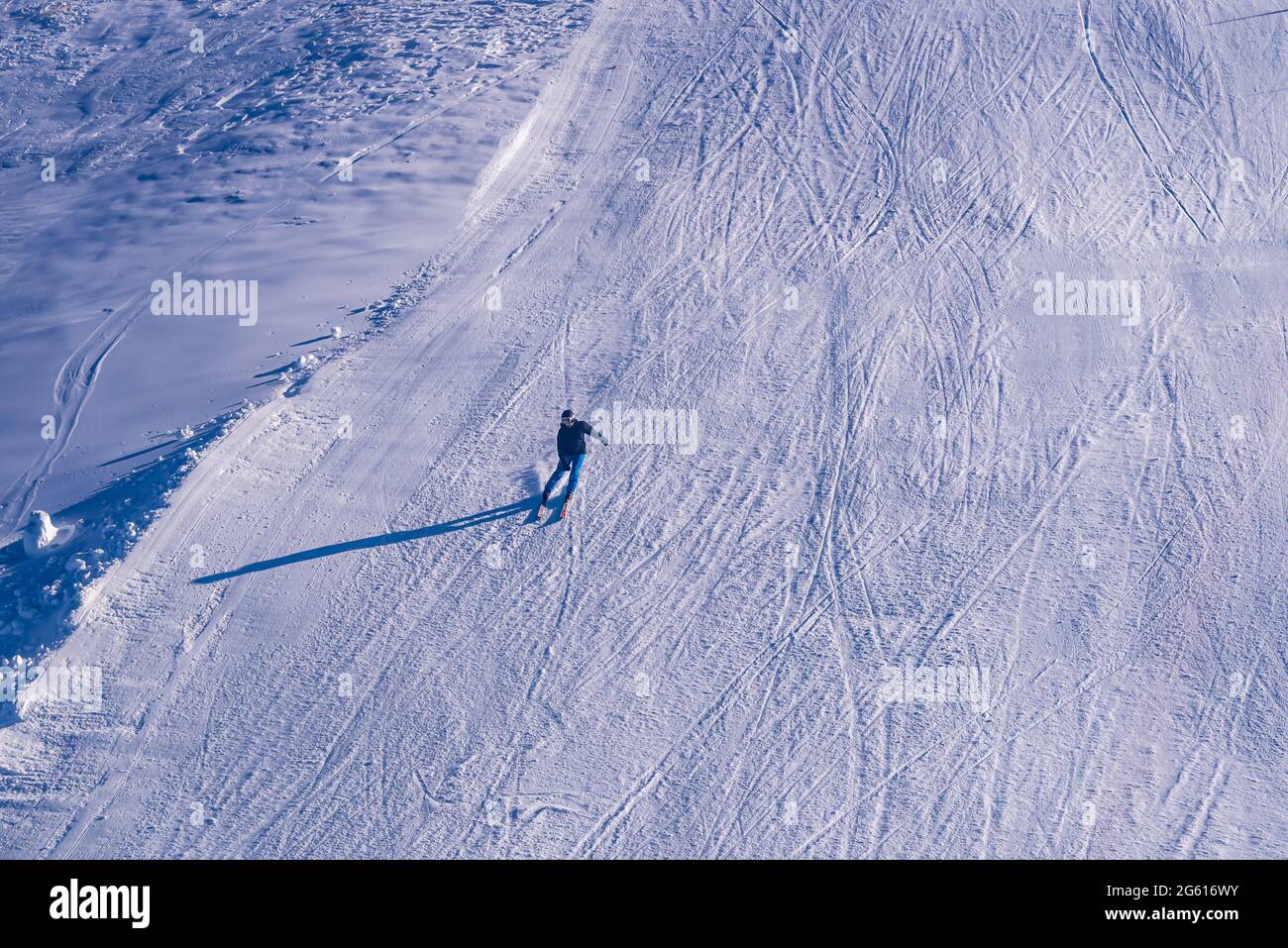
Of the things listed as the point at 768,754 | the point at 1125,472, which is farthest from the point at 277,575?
the point at 1125,472

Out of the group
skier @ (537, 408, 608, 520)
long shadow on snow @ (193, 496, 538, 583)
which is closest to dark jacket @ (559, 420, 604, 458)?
skier @ (537, 408, 608, 520)

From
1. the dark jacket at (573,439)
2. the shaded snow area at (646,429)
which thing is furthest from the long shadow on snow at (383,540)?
the dark jacket at (573,439)

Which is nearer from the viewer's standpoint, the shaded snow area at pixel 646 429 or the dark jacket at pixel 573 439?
the shaded snow area at pixel 646 429

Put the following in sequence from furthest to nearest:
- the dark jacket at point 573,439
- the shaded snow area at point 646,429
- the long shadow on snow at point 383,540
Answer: the dark jacket at point 573,439 → the long shadow on snow at point 383,540 → the shaded snow area at point 646,429

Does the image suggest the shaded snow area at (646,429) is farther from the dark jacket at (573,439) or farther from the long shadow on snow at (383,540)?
the dark jacket at (573,439)

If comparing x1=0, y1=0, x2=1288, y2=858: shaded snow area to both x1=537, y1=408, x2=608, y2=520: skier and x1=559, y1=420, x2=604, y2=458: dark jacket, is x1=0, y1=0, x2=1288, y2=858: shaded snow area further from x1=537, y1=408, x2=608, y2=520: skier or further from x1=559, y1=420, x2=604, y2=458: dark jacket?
x1=559, y1=420, x2=604, y2=458: dark jacket

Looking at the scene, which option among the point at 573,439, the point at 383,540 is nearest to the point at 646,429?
the point at 573,439
